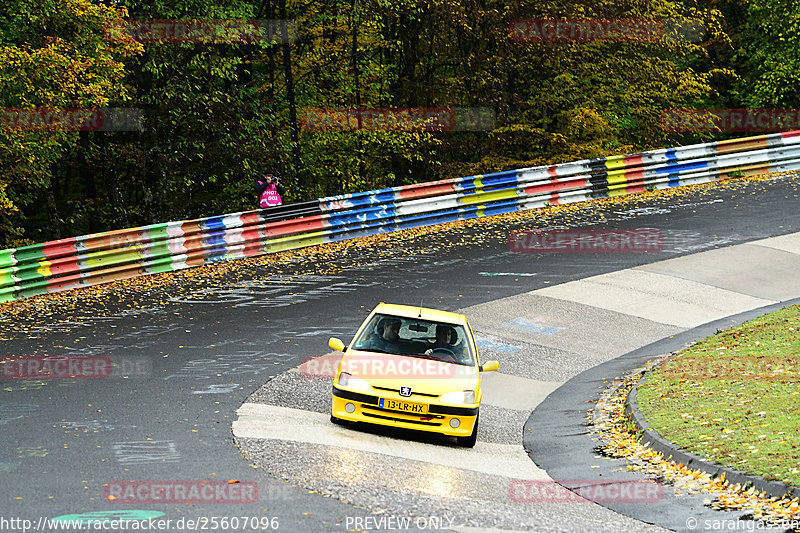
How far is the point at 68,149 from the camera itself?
2453 cm

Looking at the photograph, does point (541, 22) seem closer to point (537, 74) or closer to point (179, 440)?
point (537, 74)

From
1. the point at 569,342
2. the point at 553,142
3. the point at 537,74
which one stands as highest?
the point at 537,74

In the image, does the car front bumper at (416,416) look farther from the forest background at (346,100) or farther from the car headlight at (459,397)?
the forest background at (346,100)

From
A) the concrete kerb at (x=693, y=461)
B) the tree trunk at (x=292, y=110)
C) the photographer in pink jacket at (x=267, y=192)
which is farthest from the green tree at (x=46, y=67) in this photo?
the concrete kerb at (x=693, y=461)

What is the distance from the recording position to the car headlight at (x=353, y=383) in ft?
36.7

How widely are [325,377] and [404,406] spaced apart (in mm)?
2943

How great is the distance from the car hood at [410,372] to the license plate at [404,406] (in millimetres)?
162

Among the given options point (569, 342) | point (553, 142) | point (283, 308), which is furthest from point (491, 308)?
point (553, 142)

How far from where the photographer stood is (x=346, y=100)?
29203 mm

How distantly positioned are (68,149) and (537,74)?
14.0m

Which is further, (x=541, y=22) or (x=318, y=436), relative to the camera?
(x=541, y=22)

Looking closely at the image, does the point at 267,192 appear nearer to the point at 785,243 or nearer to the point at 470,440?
the point at 785,243
